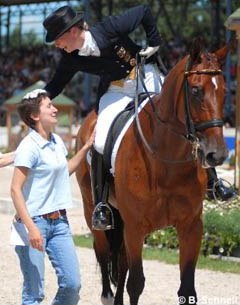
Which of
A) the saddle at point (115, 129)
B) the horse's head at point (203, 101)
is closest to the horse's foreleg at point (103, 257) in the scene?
the saddle at point (115, 129)

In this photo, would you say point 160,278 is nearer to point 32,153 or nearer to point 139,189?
point 139,189

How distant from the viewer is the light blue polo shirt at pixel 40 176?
5.37m

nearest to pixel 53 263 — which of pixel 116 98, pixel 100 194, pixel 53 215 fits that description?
pixel 53 215

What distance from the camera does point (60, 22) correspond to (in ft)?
20.8

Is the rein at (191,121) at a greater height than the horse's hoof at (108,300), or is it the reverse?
the rein at (191,121)

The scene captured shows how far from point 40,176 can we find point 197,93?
4.14ft

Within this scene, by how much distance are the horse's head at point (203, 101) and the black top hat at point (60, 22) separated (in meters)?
1.14

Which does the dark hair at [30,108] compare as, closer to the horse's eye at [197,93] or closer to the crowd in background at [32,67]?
the horse's eye at [197,93]

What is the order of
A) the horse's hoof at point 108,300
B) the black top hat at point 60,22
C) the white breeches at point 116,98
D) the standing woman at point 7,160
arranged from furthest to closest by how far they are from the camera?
the horse's hoof at point 108,300 → the white breeches at point 116,98 → the black top hat at point 60,22 → the standing woman at point 7,160

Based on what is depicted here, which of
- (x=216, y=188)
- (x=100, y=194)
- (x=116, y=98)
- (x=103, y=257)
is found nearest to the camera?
(x=216, y=188)

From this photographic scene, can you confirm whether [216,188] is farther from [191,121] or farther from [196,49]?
[196,49]

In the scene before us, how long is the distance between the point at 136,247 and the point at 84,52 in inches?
68.4

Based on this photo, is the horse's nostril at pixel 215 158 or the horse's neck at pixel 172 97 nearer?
the horse's nostril at pixel 215 158

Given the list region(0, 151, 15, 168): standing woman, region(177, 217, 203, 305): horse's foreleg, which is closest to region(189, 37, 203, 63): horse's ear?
region(177, 217, 203, 305): horse's foreleg
